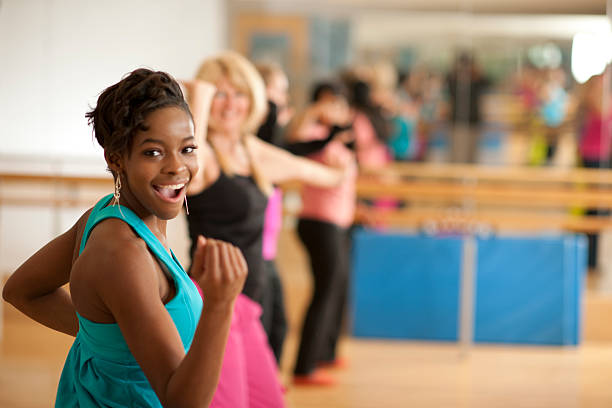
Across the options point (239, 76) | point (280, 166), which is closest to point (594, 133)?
point (280, 166)

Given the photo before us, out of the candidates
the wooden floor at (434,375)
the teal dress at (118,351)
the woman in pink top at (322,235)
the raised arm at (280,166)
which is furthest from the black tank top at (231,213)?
the woman in pink top at (322,235)

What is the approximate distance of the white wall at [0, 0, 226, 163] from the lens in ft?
8.13

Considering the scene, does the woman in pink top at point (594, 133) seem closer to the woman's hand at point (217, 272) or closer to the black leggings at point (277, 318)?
the black leggings at point (277, 318)

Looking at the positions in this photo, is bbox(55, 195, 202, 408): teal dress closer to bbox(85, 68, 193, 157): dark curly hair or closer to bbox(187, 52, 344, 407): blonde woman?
bbox(85, 68, 193, 157): dark curly hair

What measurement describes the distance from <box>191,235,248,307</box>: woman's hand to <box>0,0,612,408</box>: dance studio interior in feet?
6.00

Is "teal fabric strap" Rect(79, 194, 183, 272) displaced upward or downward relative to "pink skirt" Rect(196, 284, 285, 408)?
upward

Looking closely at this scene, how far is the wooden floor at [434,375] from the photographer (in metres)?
3.09

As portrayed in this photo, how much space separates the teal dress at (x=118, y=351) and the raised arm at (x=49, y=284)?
0.38 ft

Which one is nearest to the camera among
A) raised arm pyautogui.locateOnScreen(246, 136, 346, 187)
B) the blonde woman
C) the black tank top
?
the blonde woman

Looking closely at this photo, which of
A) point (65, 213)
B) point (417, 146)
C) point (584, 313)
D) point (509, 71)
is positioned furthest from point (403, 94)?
point (65, 213)

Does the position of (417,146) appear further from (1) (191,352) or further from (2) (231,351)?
Answer: (1) (191,352)

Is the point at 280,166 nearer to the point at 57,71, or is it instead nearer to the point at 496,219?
the point at 57,71

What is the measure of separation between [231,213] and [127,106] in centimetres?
129

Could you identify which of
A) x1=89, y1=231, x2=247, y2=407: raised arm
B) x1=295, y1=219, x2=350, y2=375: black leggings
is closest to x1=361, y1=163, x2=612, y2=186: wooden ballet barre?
x1=295, y1=219, x2=350, y2=375: black leggings
